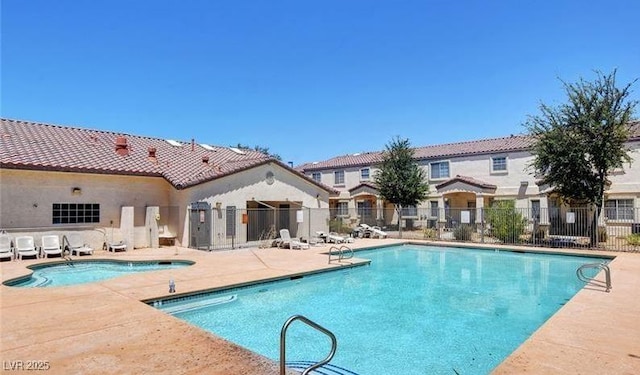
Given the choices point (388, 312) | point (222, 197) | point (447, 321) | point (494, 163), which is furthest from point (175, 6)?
point (494, 163)

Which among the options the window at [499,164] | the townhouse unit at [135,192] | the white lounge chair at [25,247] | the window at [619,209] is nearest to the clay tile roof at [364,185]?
the window at [499,164]

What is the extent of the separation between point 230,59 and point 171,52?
13.0 ft

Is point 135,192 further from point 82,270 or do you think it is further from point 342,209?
point 342,209

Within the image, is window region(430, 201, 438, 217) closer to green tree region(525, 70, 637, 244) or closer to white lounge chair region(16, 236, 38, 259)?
green tree region(525, 70, 637, 244)

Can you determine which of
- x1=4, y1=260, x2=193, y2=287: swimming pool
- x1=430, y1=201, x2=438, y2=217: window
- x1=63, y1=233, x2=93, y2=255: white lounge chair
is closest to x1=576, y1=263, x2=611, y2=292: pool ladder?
x1=4, y1=260, x2=193, y2=287: swimming pool

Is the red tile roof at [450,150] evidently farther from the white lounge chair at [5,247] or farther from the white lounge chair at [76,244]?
the white lounge chair at [5,247]

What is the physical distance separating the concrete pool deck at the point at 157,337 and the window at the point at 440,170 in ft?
82.6

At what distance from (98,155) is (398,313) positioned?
18.3 meters

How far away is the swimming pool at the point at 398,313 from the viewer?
7.77 meters

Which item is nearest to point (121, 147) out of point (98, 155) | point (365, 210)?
point (98, 155)

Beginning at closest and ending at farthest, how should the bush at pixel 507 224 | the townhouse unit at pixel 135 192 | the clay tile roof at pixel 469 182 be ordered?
1. the townhouse unit at pixel 135 192
2. the bush at pixel 507 224
3. the clay tile roof at pixel 469 182

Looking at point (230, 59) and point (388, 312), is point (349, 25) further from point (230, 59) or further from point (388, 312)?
point (388, 312)

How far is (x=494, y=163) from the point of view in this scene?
33.6 meters

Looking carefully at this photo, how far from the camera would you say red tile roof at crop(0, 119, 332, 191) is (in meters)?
18.6
